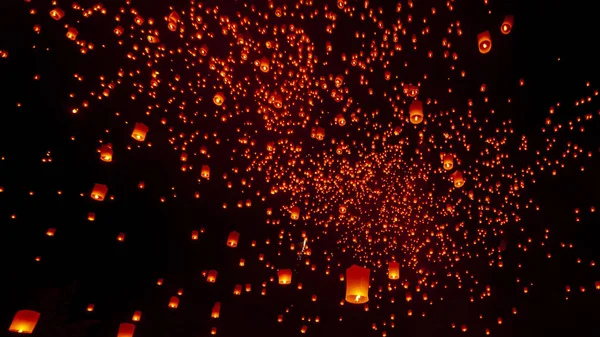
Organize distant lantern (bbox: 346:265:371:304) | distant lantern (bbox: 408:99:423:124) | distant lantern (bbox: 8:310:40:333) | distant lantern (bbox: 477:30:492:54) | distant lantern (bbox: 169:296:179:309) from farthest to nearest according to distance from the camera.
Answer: distant lantern (bbox: 169:296:179:309), distant lantern (bbox: 8:310:40:333), distant lantern (bbox: 408:99:423:124), distant lantern (bbox: 477:30:492:54), distant lantern (bbox: 346:265:371:304)

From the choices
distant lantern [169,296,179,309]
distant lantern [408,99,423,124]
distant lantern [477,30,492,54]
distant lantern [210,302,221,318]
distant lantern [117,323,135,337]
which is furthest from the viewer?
distant lantern [210,302,221,318]

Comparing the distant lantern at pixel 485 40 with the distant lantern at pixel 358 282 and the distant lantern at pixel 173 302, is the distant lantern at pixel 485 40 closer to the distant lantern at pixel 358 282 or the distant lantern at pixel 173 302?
the distant lantern at pixel 358 282

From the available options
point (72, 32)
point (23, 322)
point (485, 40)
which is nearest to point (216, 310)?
point (23, 322)

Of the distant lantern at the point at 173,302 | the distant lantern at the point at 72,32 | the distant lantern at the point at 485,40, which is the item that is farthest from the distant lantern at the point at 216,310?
the distant lantern at the point at 485,40

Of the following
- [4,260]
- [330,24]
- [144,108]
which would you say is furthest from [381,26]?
[4,260]

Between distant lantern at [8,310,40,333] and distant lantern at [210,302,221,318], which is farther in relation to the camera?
distant lantern at [210,302,221,318]

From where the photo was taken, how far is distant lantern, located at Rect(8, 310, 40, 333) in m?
3.89

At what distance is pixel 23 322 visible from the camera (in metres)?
3.92

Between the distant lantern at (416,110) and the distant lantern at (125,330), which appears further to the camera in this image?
the distant lantern at (125,330)

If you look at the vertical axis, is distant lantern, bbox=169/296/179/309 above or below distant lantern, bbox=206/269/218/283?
below

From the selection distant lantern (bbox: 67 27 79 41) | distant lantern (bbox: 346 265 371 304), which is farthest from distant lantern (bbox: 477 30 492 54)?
distant lantern (bbox: 67 27 79 41)

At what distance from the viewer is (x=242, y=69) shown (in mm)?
4828

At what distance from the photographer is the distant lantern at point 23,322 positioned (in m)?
3.89

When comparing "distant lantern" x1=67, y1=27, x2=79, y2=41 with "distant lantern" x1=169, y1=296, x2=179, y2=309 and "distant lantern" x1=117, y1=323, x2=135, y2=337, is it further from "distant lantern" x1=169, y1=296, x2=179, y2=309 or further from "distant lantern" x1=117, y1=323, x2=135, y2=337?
"distant lantern" x1=169, y1=296, x2=179, y2=309
